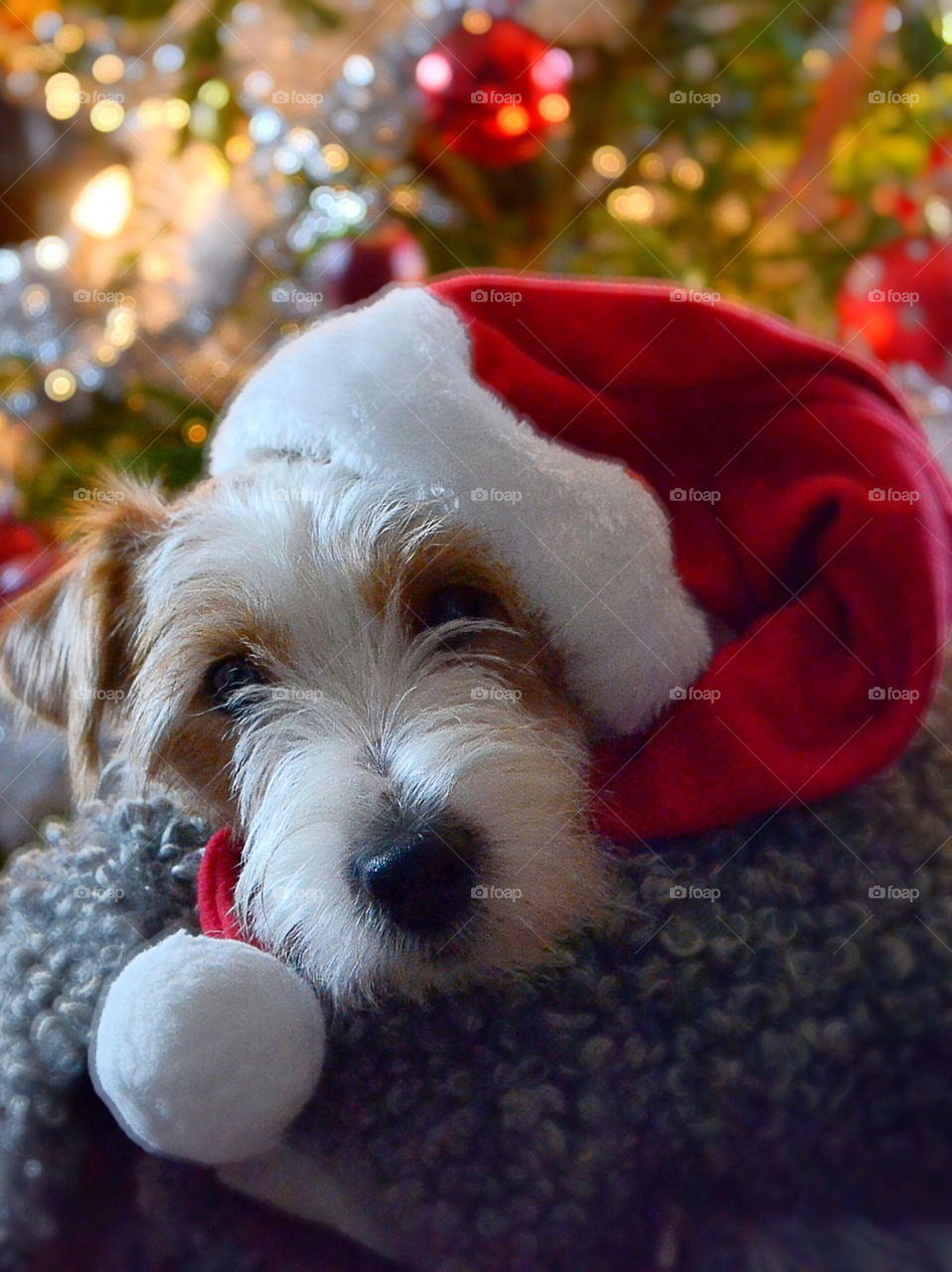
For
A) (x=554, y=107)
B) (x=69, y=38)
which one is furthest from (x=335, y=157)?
(x=69, y=38)

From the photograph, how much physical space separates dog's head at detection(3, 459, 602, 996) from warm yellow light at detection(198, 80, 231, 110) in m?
1.26

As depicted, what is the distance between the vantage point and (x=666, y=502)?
3.75ft

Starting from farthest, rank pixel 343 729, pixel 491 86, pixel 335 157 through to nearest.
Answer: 1. pixel 335 157
2. pixel 491 86
3. pixel 343 729

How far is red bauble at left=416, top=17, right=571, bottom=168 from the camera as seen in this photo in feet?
6.48

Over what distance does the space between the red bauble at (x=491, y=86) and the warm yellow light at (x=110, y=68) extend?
2.24ft

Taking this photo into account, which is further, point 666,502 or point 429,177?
point 429,177

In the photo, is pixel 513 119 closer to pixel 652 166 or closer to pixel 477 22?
pixel 477 22

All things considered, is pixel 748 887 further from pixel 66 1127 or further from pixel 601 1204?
pixel 66 1127

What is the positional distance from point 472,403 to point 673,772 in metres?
0.38

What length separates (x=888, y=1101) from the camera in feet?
2.89

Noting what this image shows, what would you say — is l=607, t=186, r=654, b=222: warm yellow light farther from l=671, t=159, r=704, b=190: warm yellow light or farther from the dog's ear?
the dog's ear

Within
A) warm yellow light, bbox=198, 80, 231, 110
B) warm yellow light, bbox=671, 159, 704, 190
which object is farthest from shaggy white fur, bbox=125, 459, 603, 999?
warm yellow light, bbox=671, 159, 704, 190

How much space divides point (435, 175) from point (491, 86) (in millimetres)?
278

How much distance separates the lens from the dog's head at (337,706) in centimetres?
89
